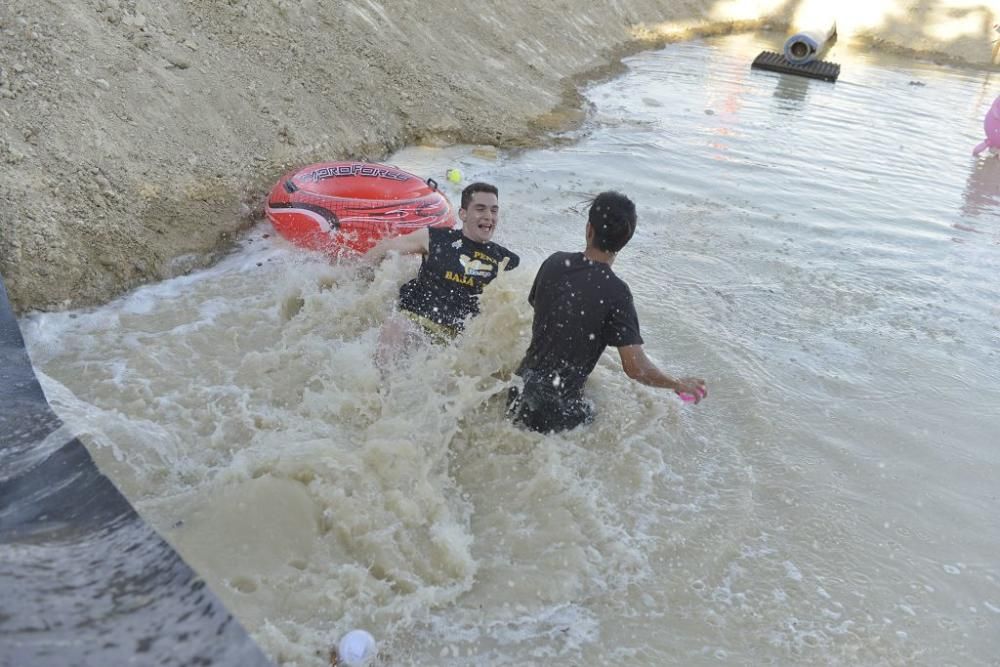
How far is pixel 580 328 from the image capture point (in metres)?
3.82

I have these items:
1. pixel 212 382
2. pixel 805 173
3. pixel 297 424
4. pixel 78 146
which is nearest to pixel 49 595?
pixel 297 424

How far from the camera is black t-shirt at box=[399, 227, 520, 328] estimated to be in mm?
4828

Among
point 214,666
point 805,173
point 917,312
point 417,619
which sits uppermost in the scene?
point 805,173

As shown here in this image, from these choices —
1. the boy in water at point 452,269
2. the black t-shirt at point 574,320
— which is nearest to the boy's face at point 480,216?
the boy in water at point 452,269

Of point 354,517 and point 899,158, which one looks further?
point 899,158

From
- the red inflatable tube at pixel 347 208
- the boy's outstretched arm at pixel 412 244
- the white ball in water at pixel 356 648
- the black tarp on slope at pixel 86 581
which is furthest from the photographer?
the red inflatable tube at pixel 347 208

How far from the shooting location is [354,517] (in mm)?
3328

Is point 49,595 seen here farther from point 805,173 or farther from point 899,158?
point 899,158

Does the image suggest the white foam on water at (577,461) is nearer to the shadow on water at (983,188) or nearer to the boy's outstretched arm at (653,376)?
the boy's outstretched arm at (653,376)

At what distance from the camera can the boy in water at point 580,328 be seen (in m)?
3.67

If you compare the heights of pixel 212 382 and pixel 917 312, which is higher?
pixel 917 312

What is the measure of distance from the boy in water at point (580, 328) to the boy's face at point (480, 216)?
903mm

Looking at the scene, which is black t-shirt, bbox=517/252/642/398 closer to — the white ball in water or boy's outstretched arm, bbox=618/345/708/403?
boy's outstretched arm, bbox=618/345/708/403

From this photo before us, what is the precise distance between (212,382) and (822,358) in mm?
4126
